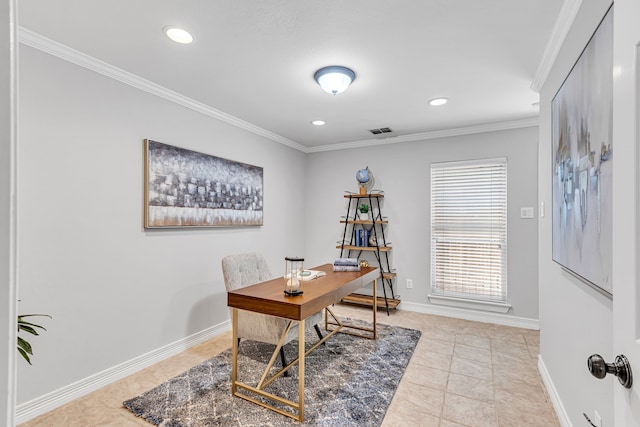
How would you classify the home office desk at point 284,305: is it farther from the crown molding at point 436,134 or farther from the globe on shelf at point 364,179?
the crown molding at point 436,134

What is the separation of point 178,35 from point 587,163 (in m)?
2.32

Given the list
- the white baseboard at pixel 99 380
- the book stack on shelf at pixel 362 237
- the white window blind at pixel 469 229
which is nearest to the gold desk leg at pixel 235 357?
the white baseboard at pixel 99 380

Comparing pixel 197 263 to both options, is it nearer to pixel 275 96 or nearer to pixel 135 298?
pixel 135 298

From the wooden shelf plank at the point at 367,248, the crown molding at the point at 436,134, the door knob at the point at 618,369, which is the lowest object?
the wooden shelf plank at the point at 367,248

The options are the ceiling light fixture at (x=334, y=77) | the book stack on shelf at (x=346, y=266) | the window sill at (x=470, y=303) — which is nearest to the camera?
the ceiling light fixture at (x=334, y=77)

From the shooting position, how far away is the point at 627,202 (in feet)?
2.33

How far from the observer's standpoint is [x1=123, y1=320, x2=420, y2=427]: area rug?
1968 mm

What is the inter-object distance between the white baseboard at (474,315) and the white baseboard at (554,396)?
1181 millimetres

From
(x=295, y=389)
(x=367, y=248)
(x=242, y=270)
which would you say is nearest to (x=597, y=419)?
(x=295, y=389)

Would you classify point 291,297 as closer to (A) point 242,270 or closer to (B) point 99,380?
(A) point 242,270

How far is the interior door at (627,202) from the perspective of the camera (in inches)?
26.3

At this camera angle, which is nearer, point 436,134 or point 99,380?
point 99,380

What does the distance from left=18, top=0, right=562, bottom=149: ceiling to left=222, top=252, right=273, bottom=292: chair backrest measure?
1.51m

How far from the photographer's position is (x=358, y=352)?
2900 millimetres
